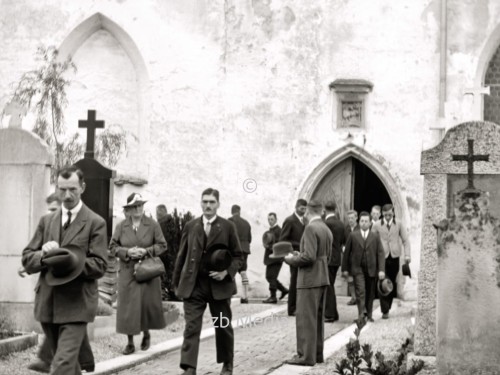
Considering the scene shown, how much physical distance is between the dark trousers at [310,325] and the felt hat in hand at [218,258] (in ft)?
4.73

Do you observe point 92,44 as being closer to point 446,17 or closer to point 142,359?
point 446,17

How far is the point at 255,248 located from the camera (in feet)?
72.7

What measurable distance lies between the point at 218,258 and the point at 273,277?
404 inches

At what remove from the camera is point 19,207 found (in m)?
12.7

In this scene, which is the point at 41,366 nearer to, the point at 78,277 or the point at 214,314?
the point at 78,277

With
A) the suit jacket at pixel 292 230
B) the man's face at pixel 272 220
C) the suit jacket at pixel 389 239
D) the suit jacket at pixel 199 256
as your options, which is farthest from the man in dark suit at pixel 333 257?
the suit jacket at pixel 199 256

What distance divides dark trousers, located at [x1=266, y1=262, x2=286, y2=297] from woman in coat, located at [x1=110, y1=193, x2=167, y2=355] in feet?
26.3

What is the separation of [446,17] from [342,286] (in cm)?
625

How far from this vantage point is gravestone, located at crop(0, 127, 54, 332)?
12.6 meters

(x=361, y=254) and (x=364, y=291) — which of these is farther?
(x=361, y=254)

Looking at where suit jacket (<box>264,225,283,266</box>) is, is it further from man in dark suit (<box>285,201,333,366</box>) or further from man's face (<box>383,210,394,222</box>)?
man in dark suit (<box>285,201,333,366</box>)

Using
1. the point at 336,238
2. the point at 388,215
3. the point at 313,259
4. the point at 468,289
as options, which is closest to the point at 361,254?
the point at 336,238

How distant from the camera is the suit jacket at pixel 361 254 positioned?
53.5ft

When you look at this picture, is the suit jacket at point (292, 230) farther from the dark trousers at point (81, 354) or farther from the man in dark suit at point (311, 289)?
the dark trousers at point (81, 354)
